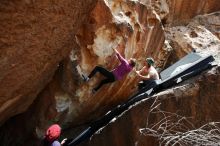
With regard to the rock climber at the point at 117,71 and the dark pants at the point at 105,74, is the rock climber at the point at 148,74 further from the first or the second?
the dark pants at the point at 105,74

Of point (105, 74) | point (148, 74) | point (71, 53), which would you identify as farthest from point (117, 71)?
point (71, 53)

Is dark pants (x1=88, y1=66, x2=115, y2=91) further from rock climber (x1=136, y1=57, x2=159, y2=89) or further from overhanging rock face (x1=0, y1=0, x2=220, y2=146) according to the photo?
→ rock climber (x1=136, y1=57, x2=159, y2=89)

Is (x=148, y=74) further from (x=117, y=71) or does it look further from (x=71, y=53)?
(x=71, y=53)

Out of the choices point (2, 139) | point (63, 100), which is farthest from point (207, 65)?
point (2, 139)

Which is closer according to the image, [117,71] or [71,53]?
[117,71]

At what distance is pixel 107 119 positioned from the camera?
852 cm

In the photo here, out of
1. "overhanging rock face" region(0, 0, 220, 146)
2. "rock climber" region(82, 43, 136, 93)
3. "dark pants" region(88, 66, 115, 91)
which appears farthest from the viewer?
"dark pants" region(88, 66, 115, 91)

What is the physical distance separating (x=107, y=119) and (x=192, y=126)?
1899 millimetres

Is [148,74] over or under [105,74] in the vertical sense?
under

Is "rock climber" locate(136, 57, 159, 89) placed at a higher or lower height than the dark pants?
lower

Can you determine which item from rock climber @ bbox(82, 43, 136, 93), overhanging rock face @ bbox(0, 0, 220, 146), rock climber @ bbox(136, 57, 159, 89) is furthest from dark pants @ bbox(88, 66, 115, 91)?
rock climber @ bbox(136, 57, 159, 89)

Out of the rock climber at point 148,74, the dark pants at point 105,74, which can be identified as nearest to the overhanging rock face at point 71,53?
the dark pants at point 105,74

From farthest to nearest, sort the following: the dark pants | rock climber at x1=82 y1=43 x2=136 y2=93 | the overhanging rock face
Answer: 1. the dark pants
2. rock climber at x1=82 y1=43 x2=136 y2=93
3. the overhanging rock face

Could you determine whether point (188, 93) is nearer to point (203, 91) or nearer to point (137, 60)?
point (203, 91)
